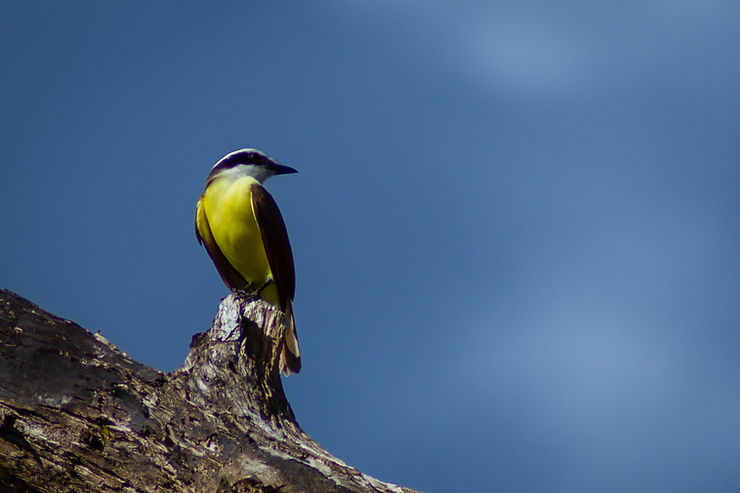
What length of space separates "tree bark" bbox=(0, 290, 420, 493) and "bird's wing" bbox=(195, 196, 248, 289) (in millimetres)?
4042

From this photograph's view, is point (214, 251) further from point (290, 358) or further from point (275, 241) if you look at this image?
point (290, 358)

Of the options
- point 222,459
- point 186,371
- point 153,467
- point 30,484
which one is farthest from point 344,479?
point 30,484

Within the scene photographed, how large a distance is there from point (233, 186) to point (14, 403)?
14.7 feet

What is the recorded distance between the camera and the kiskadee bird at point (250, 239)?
7738mm

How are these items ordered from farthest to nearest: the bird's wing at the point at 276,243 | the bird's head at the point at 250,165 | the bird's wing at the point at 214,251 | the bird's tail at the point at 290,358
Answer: the bird's head at the point at 250,165, the bird's wing at the point at 214,251, the bird's wing at the point at 276,243, the bird's tail at the point at 290,358

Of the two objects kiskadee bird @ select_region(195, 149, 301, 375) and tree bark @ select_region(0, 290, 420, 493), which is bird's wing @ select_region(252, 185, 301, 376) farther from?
tree bark @ select_region(0, 290, 420, 493)

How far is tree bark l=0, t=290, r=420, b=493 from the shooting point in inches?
148

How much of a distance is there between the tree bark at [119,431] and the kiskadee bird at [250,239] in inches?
128

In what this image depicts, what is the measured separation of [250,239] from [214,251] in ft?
2.37

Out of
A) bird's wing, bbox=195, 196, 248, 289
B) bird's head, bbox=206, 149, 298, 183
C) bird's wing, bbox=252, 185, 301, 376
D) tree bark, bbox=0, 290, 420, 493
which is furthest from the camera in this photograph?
bird's head, bbox=206, 149, 298, 183

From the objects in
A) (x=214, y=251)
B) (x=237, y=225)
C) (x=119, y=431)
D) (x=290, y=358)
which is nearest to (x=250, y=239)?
(x=237, y=225)

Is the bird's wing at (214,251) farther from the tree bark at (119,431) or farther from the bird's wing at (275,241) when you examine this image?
the tree bark at (119,431)

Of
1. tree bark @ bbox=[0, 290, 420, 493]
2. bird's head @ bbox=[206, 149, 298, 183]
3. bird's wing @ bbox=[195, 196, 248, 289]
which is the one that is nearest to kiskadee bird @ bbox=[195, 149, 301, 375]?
bird's wing @ bbox=[195, 196, 248, 289]

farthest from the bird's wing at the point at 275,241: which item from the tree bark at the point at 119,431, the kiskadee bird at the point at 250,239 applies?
the tree bark at the point at 119,431
